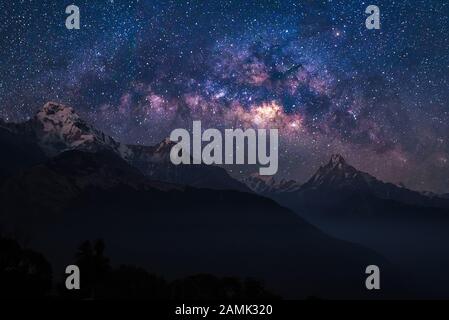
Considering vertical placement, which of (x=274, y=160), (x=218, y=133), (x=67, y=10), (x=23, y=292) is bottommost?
(x=23, y=292)

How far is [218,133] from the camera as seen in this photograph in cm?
5241

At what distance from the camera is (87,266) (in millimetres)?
71000

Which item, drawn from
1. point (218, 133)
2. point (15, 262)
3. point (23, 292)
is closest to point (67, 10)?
point (218, 133)
